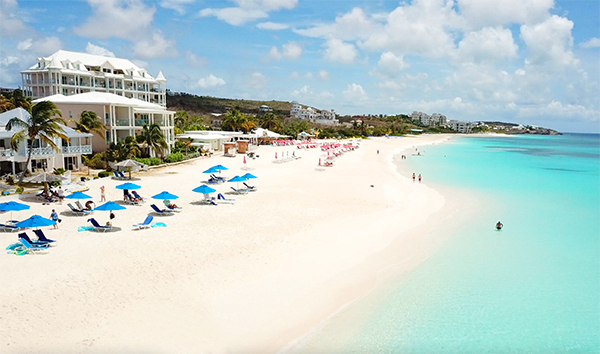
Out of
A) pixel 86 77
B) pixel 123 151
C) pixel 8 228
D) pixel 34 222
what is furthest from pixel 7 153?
pixel 86 77

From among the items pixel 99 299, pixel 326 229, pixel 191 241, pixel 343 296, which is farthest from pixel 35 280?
pixel 326 229

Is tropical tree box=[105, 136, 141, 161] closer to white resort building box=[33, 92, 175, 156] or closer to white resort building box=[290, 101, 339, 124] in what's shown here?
white resort building box=[33, 92, 175, 156]

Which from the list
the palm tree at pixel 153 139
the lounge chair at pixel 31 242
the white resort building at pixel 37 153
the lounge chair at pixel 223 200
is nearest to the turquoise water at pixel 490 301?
the lounge chair at pixel 31 242

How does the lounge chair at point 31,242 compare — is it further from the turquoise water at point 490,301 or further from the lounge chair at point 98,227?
the turquoise water at point 490,301

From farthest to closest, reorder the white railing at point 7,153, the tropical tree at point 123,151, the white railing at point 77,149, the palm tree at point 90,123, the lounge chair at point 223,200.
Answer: the palm tree at point 90,123
the tropical tree at point 123,151
the white railing at point 77,149
the white railing at point 7,153
the lounge chair at point 223,200

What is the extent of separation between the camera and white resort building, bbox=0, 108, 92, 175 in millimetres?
25234

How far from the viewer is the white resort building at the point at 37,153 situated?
25.2 meters

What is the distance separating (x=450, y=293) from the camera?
12477mm

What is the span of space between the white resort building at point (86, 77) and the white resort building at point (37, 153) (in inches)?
1311

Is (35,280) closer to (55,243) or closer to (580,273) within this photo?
(55,243)

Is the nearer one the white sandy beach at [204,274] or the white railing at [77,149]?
the white sandy beach at [204,274]

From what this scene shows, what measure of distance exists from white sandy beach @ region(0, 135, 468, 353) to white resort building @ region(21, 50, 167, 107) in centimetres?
4405

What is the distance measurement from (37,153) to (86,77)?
129 ft

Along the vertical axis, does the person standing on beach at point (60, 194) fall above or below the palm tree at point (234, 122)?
below
